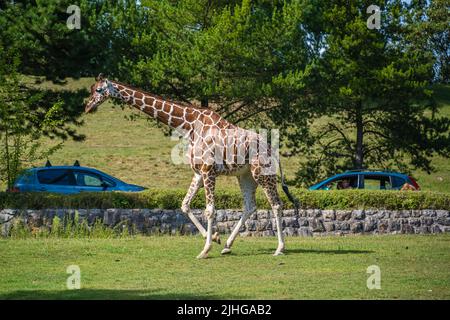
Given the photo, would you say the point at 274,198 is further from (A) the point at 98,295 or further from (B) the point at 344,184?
(B) the point at 344,184

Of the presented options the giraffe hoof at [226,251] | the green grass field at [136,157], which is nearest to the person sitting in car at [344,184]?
the giraffe hoof at [226,251]

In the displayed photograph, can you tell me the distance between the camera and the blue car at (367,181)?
27.4 m

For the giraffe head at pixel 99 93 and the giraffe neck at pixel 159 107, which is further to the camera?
the giraffe head at pixel 99 93

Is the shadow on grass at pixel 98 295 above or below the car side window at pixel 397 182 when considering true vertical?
below

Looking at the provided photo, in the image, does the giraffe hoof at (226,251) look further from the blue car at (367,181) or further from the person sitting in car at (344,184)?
the person sitting in car at (344,184)

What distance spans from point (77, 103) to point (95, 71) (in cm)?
149

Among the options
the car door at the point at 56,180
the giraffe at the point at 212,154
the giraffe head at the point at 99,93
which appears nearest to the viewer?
the giraffe at the point at 212,154

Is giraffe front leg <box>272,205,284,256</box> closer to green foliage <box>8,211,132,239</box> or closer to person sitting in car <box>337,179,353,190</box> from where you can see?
green foliage <box>8,211,132,239</box>

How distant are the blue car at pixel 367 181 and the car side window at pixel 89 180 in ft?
20.9

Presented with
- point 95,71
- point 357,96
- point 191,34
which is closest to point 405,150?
point 357,96

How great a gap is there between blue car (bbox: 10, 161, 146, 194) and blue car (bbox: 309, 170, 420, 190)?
20.4 feet

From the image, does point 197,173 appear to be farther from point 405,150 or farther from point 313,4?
point 405,150

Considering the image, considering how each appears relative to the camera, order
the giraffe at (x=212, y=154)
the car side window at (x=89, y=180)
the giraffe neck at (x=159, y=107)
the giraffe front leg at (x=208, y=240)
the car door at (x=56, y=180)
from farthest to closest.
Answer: the car side window at (x=89, y=180) → the car door at (x=56, y=180) → the giraffe neck at (x=159, y=107) → the giraffe at (x=212, y=154) → the giraffe front leg at (x=208, y=240)

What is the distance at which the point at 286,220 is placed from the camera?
2275 centimetres
